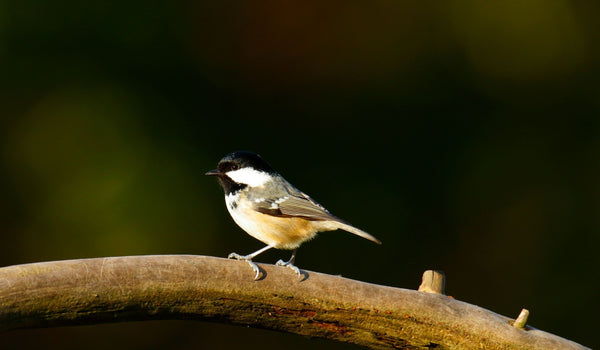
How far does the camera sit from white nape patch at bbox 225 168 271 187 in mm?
2277

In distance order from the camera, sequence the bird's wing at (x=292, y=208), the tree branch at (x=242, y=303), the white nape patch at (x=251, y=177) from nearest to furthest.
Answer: the tree branch at (x=242, y=303) → the bird's wing at (x=292, y=208) → the white nape patch at (x=251, y=177)

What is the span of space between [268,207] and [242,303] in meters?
0.52

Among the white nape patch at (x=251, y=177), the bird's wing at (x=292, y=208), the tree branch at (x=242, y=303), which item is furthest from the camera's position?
the white nape patch at (x=251, y=177)

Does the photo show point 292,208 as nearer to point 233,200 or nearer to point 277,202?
point 277,202

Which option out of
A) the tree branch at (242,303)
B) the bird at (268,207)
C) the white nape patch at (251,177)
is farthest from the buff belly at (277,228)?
the tree branch at (242,303)

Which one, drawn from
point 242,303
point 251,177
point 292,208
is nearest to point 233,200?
point 251,177

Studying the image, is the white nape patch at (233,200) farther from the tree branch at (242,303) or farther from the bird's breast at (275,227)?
the tree branch at (242,303)

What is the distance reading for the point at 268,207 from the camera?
2.20m

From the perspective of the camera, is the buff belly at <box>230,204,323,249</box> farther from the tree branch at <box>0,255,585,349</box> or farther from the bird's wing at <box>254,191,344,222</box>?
the tree branch at <box>0,255,585,349</box>

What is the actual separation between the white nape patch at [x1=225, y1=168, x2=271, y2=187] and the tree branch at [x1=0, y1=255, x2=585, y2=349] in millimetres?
509

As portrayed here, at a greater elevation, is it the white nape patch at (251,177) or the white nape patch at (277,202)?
the white nape patch at (251,177)

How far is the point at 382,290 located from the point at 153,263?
614 millimetres

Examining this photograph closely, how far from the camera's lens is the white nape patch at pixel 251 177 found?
2.28 metres

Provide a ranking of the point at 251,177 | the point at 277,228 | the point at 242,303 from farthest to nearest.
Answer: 1. the point at 251,177
2. the point at 277,228
3. the point at 242,303
